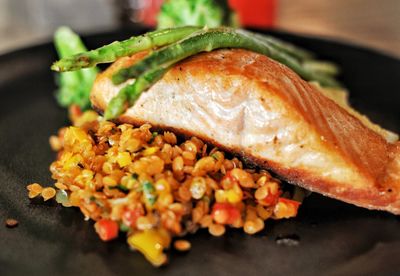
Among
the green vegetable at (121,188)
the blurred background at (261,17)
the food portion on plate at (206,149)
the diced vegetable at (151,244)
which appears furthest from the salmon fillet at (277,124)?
the blurred background at (261,17)

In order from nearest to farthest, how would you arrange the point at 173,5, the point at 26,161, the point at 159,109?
the point at 159,109
the point at 26,161
the point at 173,5

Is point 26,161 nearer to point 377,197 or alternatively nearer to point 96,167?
point 96,167

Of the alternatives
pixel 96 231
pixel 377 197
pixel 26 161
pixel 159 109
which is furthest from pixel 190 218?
pixel 26 161

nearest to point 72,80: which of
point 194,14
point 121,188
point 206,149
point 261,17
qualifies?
point 194,14

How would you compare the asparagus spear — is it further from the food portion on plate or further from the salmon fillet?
the salmon fillet

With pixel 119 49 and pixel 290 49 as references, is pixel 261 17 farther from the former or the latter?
pixel 119 49

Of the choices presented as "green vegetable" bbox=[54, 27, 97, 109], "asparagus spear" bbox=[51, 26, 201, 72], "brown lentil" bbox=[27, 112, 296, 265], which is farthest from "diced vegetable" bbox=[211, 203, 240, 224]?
"green vegetable" bbox=[54, 27, 97, 109]

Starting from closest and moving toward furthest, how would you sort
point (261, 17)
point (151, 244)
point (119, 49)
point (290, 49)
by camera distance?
1. point (151, 244)
2. point (119, 49)
3. point (290, 49)
4. point (261, 17)
